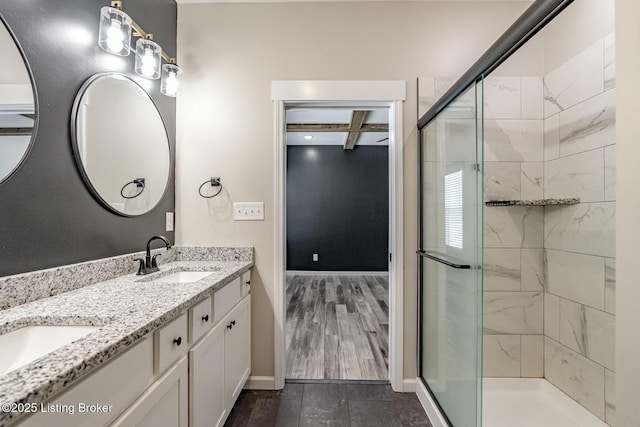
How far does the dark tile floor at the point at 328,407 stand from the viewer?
1680 millimetres

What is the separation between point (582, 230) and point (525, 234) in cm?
32

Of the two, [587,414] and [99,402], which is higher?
[99,402]

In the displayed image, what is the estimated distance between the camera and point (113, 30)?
138cm

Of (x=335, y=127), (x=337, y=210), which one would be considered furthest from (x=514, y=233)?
(x=337, y=210)

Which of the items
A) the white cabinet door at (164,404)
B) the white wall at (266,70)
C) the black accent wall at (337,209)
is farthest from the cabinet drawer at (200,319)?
the black accent wall at (337,209)

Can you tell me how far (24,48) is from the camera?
1.08 metres

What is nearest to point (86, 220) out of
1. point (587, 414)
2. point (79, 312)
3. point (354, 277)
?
point (79, 312)

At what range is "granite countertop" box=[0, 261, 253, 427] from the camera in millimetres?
538

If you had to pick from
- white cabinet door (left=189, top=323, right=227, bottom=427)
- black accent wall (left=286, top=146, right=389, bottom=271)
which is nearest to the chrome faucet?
white cabinet door (left=189, top=323, right=227, bottom=427)

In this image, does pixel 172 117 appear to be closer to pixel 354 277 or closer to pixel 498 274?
pixel 498 274

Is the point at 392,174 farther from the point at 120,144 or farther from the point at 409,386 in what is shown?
the point at 120,144

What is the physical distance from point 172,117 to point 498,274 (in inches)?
98.7

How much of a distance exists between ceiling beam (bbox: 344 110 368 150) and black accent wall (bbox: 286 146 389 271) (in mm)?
496

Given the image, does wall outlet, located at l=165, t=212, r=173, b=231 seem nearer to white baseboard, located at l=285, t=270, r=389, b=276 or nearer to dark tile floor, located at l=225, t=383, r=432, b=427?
dark tile floor, located at l=225, t=383, r=432, b=427
